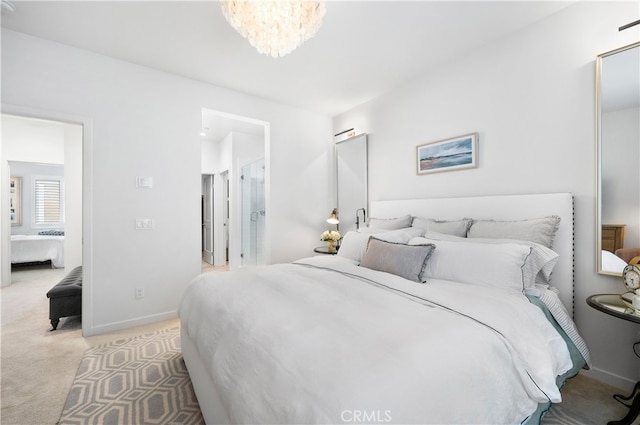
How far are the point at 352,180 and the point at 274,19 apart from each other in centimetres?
260

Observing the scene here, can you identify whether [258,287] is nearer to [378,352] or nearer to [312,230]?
[378,352]

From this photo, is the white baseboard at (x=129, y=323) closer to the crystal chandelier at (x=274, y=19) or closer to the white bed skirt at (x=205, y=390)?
the white bed skirt at (x=205, y=390)

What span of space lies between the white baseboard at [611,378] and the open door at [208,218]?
5.93 meters

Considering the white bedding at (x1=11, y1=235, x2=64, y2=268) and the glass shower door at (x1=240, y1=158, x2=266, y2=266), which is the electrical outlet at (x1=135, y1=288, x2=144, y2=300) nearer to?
the glass shower door at (x1=240, y1=158, x2=266, y2=266)

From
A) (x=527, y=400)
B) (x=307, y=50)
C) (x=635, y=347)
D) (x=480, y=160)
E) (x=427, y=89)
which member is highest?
(x=307, y=50)

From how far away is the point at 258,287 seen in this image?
1.77 meters

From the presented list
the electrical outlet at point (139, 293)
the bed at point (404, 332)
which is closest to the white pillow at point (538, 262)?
the bed at point (404, 332)

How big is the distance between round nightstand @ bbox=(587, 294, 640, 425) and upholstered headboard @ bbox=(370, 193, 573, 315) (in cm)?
32

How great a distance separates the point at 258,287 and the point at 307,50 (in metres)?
2.26

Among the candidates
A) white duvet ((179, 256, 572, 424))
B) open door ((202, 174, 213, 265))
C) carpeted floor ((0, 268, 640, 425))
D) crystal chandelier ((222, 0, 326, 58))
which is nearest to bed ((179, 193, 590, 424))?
white duvet ((179, 256, 572, 424))

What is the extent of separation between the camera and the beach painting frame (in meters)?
2.74

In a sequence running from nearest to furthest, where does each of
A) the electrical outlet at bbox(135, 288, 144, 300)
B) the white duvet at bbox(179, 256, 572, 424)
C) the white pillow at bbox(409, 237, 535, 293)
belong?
1. the white duvet at bbox(179, 256, 572, 424)
2. the white pillow at bbox(409, 237, 535, 293)
3. the electrical outlet at bbox(135, 288, 144, 300)

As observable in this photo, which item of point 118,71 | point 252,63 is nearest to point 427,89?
point 252,63

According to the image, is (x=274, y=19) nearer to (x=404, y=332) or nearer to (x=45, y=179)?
(x=404, y=332)
